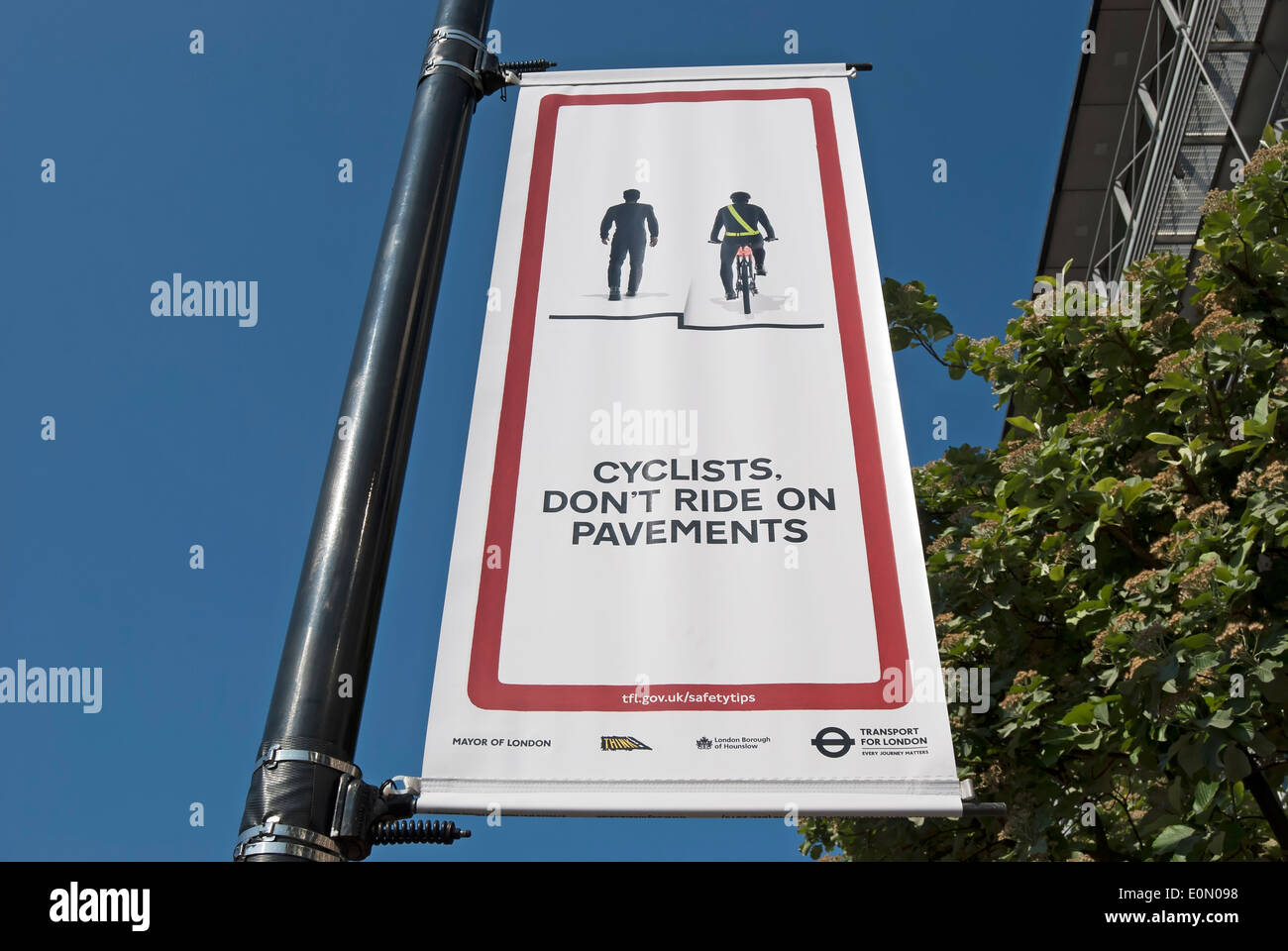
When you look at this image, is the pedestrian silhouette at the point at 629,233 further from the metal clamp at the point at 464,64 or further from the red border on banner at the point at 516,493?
the metal clamp at the point at 464,64

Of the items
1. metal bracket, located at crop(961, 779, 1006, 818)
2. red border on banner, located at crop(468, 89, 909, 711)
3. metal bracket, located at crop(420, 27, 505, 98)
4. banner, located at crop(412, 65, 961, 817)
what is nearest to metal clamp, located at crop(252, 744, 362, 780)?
banner, located at crop(412, 65, 961, 817)

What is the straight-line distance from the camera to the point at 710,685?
3027 mm

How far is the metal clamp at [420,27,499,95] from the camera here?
338 centimetres

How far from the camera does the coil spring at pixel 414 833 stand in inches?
92.1

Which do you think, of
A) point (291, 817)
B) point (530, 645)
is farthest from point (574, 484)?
point (291, 817)

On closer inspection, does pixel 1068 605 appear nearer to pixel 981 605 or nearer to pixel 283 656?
pixel 981 605

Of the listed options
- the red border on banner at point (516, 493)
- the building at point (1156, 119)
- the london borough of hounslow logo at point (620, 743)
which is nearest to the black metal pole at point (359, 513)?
the red border on banner at point (516, 493)

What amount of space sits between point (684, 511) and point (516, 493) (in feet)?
1.76

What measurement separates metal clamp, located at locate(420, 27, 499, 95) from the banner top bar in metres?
1.28

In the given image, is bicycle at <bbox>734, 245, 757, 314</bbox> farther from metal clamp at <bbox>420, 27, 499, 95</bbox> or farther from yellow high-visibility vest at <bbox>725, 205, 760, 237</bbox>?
metal clamp at <bbox>420, 27, 499, 95</bbox>

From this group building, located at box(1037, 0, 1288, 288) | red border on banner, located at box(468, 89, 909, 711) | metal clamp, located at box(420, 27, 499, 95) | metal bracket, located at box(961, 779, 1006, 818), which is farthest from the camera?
building, located at box(1037, 0, 1288, 288)

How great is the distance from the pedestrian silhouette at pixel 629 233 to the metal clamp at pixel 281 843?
2476 millimetres

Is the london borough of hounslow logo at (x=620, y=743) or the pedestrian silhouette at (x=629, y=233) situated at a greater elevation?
the pedestrian silhouette at (x=629, y=233)
